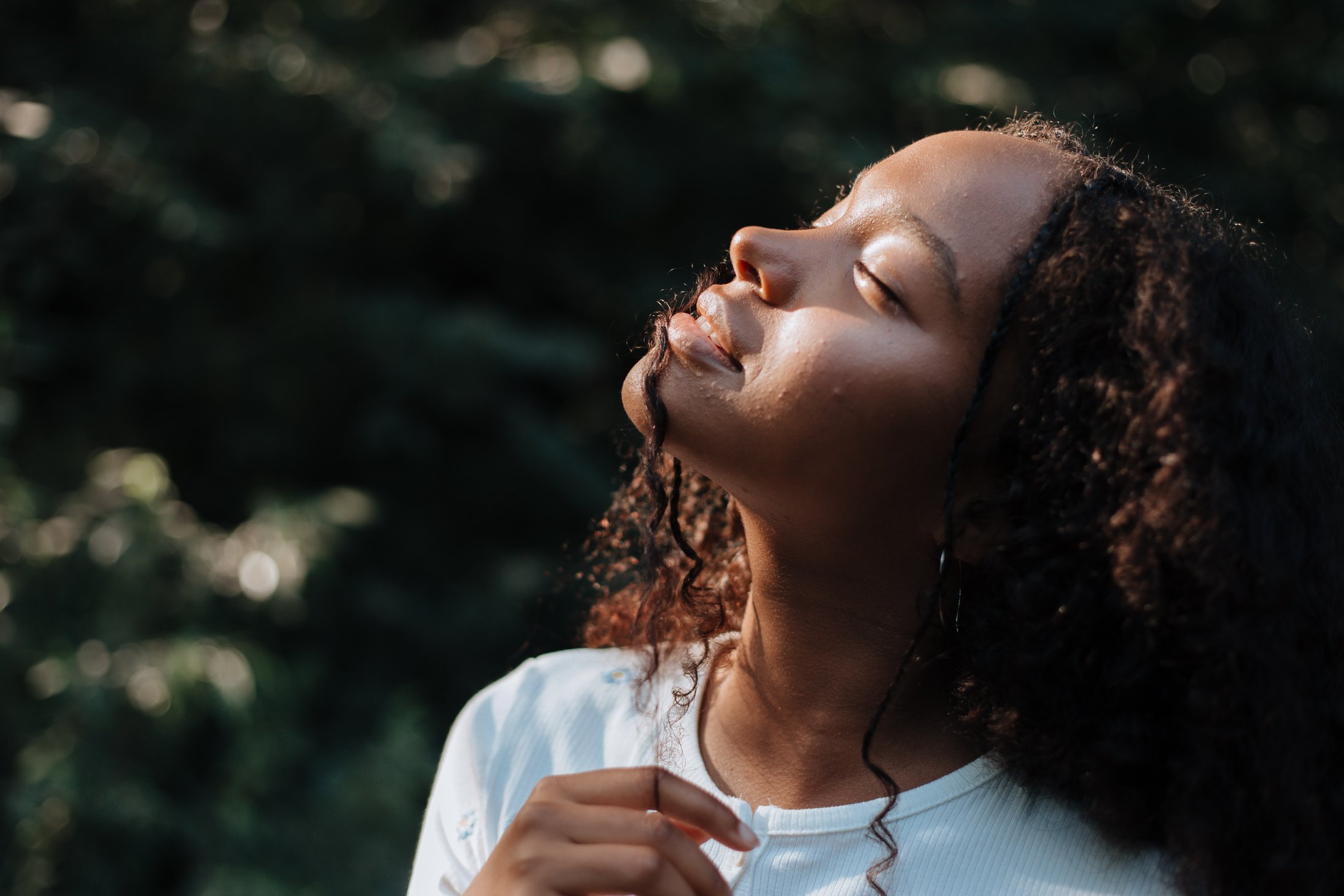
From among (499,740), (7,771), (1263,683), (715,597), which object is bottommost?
(1263,683)

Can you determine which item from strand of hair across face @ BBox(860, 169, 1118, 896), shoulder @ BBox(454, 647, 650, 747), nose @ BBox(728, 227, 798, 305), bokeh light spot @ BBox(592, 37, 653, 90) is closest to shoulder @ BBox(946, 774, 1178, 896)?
strand of hair across face @ BBox(860, 169, 1118, 896)

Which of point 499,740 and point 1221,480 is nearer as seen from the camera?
point 1221,480

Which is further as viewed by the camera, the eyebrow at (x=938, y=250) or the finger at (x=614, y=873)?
the eyebrow at (x=938, y=250)

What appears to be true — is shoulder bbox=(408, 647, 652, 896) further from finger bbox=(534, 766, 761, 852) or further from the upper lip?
the upper lip

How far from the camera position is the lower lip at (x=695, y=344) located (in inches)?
49.8

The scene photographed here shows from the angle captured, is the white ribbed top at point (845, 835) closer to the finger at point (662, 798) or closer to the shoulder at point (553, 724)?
the shoulder at point (553, 724)

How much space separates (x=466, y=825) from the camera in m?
1.49

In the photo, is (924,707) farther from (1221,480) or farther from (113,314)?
(113,314)

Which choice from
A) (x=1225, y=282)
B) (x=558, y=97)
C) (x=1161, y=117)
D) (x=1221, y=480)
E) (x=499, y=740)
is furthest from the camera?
(x=1161, y=117)

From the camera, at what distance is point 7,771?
2691 millimetres

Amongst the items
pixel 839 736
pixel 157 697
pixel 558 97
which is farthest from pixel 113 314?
pixel 839 736

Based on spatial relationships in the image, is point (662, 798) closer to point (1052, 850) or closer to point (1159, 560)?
point (1052, 850)

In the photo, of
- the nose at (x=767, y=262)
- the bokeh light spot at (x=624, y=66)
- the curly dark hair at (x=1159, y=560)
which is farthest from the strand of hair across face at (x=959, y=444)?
the bokeh light spot at (x=624, y=66)

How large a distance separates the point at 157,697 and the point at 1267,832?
235 centimetres
